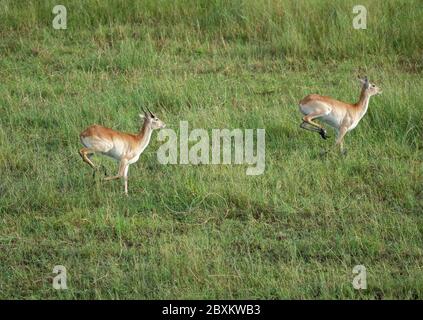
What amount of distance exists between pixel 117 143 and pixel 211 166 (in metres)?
0.88

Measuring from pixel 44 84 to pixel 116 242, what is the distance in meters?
3.20

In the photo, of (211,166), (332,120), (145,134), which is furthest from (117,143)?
(332,120)

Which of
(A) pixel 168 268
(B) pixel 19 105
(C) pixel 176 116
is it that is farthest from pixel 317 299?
(B) pixel 19 105

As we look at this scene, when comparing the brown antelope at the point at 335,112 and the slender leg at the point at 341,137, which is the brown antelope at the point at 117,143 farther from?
the slender leg at the point at 341,137

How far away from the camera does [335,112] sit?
8.20 metres

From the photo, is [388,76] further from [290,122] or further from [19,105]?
[19,105]

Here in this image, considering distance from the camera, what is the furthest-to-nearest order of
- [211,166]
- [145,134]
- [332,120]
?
[332,120] → [211,166] → [145,134]

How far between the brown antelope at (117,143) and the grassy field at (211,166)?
0.82 feet

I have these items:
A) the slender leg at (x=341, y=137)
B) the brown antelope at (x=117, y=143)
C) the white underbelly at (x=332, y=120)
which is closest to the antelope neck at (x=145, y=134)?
the brown antelope at (x=117, y=143)

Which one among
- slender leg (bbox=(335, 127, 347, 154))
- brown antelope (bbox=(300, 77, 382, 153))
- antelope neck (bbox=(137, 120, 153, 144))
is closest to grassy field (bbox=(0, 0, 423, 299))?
slender leg (bbox=(335, 127, 347, 154))

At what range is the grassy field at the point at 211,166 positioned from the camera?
6.68 m

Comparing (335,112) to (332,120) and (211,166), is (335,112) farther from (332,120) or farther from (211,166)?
(211,166)

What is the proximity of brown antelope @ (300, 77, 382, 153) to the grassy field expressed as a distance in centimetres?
21

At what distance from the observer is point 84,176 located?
8.01 meters
